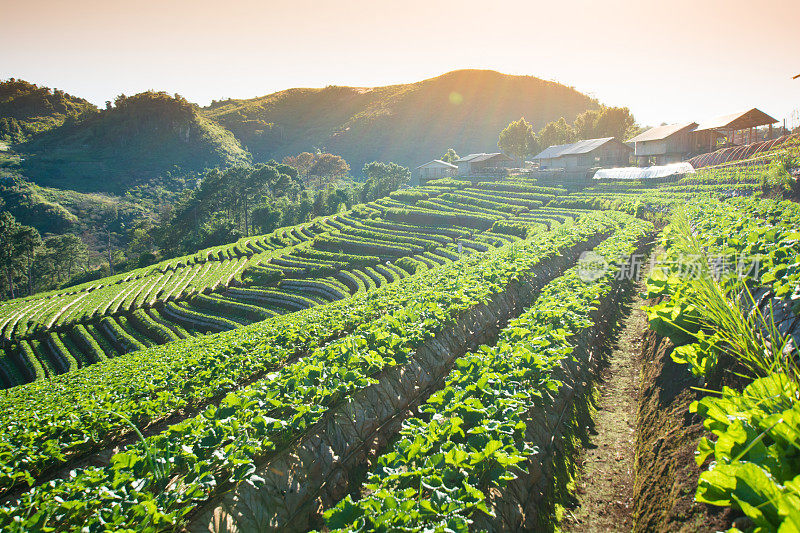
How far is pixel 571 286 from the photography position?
14.2 metres

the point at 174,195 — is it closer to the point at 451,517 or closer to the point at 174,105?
the point at 174,105

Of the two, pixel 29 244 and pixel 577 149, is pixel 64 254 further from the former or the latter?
pixel 577 149

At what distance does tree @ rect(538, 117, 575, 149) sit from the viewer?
9481 centimetres

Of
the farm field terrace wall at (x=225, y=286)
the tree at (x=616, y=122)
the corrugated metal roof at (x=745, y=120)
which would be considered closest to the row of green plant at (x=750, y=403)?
the farm field terrace wall at (x=225, y=286)

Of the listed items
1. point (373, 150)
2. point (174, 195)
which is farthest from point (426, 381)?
point (373, 150)

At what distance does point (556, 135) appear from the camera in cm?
9519

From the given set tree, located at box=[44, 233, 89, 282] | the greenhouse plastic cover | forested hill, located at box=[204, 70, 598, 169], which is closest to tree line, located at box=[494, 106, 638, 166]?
the greenhouse plastic cover

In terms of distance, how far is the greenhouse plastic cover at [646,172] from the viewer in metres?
46.5

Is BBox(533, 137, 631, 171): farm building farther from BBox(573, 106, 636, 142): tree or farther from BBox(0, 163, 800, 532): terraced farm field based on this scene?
BBox(0, 163, 800, 532): terraced farm field

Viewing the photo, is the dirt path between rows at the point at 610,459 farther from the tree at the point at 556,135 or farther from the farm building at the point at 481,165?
the tree at the point at 556,135

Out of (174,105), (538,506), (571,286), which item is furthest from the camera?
(174,105)

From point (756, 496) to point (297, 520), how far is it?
6.22m

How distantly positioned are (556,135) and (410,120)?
9061cm

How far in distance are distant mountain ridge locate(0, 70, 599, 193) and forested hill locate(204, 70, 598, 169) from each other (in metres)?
0.46
